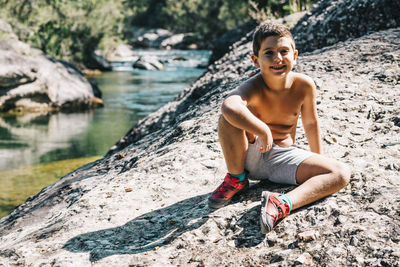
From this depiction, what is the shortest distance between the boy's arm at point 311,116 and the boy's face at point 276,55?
255 mm

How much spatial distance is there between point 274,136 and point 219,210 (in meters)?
0.61

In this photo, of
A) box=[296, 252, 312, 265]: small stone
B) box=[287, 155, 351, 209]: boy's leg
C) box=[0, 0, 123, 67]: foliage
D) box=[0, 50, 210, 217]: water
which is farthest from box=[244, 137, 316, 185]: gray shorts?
box=[0, 0, 123, 67]: foliage

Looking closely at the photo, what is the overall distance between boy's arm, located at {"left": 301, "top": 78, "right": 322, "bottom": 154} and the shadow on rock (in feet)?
2.80

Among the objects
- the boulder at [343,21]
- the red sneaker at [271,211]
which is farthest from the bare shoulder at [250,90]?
the boulder at [343,21]

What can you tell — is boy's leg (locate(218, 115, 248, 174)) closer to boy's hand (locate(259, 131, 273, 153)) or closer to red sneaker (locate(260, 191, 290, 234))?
boy's hand (locate(259, 131, 273, 153))

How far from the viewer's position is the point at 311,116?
285cm

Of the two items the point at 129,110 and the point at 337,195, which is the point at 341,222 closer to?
the point at 337,195

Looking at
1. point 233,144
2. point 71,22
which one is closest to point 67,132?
point 233,144

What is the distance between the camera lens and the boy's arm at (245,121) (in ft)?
7.95

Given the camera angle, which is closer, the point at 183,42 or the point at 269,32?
the point at 269,32

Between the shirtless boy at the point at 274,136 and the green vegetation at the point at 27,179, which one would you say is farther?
the green vegetation at the point at 27,179

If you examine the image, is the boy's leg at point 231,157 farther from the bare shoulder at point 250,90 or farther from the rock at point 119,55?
the rock at point 119,55

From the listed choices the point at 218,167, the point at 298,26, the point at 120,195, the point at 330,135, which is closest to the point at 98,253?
the point at 120,195

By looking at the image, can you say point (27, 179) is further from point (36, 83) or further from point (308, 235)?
point (36, 83)
